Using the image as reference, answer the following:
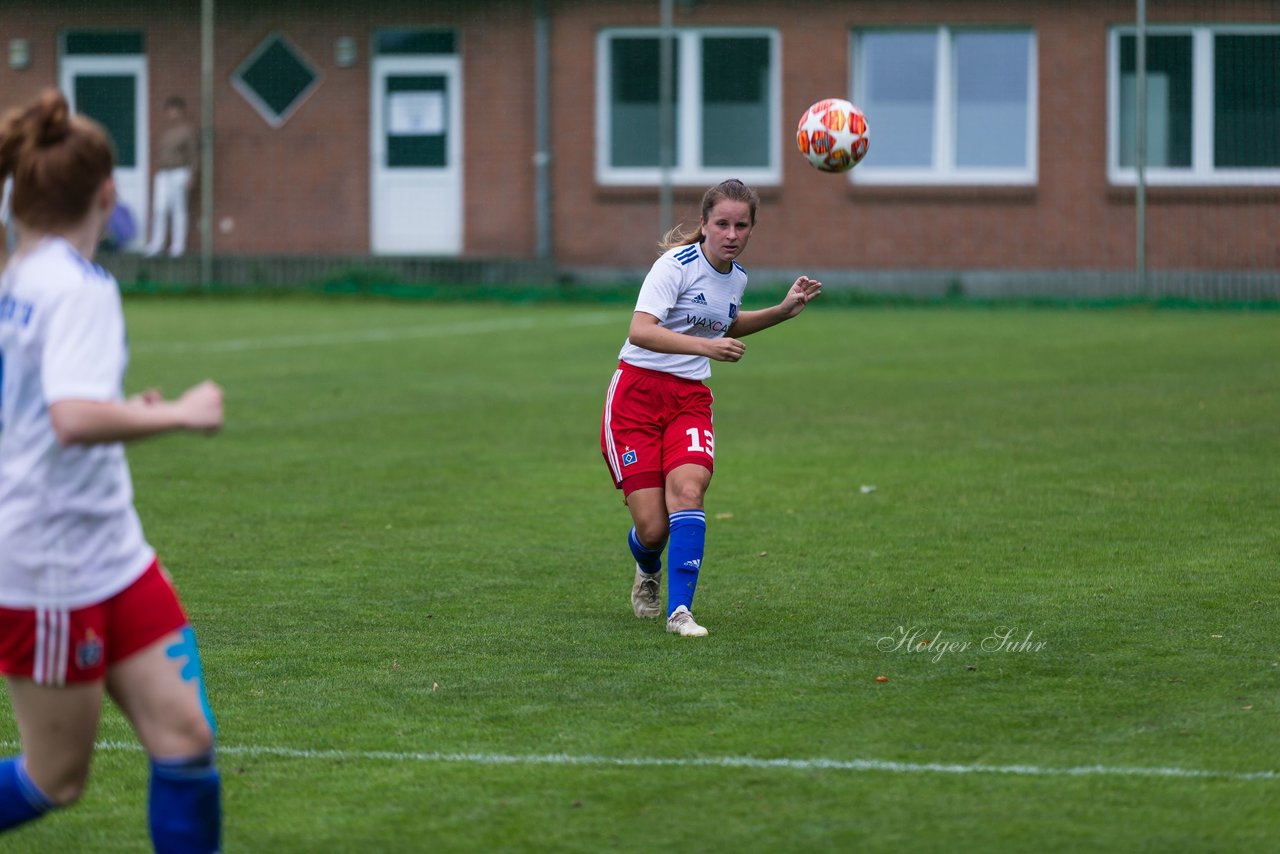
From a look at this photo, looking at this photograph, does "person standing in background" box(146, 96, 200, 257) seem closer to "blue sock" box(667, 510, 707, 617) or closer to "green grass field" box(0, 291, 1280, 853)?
"green grass field" box(0, 291, 1280, 853)

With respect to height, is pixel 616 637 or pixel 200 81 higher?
pixel 200 81

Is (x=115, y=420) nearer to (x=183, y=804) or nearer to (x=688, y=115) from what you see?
(x=183, y=804)

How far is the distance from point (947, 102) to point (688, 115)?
12.4ft

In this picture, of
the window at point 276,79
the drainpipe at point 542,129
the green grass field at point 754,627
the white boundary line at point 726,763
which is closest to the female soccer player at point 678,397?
the green grass field at point 754,627

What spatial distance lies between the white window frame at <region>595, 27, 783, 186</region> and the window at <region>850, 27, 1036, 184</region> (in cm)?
125

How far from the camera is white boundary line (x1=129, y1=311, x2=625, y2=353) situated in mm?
20609

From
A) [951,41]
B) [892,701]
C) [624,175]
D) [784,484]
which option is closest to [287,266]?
[624,175]

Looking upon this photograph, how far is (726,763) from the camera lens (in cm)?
566

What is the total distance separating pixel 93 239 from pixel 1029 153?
2479 centimetres

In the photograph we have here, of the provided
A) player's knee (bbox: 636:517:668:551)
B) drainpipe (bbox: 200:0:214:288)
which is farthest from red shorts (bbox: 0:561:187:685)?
drainpipe (bbox: 200:0:214:288)

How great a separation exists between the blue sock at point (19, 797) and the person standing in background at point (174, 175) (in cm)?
2606

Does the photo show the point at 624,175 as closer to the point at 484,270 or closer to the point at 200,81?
the point at 484,270

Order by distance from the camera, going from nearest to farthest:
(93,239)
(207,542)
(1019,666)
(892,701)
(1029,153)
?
1. (93,239)
2. (892,701)
3. (1019,666)
4. (207,542)
5. (1029,153)

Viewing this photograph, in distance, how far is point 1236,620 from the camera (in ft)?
25.1
